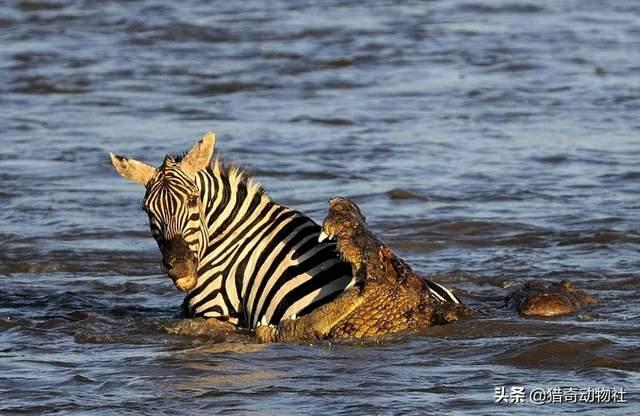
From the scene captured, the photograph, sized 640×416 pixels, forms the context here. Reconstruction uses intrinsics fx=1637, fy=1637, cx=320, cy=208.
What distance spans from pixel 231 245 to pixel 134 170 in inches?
27.0

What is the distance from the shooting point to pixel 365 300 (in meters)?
8.43

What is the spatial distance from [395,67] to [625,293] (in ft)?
35.4

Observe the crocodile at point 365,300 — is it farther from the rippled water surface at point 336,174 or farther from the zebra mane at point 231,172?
the zebra mane at point 231,172

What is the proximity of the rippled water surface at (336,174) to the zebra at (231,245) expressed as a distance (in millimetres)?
269

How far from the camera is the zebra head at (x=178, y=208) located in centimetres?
860

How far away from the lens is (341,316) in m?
8.43

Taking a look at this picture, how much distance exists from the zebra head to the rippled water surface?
492 millimetres

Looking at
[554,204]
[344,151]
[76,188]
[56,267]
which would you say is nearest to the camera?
[56,267]

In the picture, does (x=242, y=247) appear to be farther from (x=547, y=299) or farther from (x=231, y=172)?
(x=547, y=299)

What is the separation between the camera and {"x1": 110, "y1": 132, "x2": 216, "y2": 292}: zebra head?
8602 millimetres

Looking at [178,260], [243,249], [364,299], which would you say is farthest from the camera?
[243,249]

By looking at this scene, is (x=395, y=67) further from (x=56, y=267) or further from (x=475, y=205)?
(x=56, y=267)

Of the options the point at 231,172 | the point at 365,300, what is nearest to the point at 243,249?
the point at 231,172

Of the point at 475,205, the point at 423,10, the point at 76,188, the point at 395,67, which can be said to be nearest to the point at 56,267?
the point at 76,188
